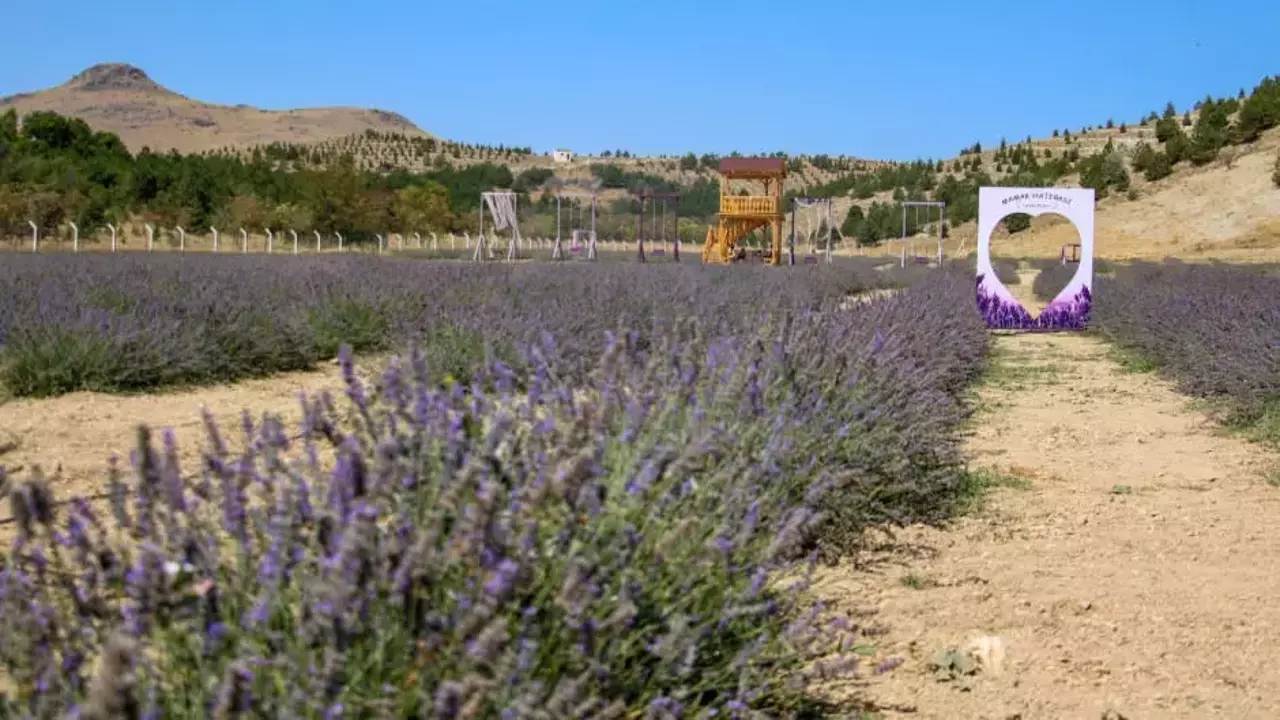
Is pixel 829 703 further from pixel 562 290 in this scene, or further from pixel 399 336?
pixel 562 290

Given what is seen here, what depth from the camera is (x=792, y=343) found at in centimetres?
599

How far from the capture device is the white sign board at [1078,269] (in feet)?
57.5

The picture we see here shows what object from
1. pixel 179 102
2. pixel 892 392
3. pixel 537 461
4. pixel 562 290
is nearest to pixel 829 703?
pixel 537 461

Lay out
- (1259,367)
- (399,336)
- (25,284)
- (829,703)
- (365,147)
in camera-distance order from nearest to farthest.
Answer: (829,703), (1259,367), (399,336), (25,284), (365,147)

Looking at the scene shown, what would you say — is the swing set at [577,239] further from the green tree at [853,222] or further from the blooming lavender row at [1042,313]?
the blooming lavender row at [1042,313]

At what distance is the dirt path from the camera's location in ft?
13.4

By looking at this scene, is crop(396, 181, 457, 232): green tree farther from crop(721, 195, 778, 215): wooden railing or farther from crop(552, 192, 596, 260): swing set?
crop(721, 195, 778, 215): wooden railing

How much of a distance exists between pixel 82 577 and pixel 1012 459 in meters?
6.60

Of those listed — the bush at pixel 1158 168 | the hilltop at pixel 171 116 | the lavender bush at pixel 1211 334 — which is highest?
the hilltop at pixel 171 116

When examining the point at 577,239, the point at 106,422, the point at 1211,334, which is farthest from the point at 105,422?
the point at 577,239

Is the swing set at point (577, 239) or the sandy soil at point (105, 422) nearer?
the sandy soil at point (105, 422)

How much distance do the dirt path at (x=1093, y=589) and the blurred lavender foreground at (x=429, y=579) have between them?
2.24 ft

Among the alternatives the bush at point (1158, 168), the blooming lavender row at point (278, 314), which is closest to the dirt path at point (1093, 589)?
the blooming lavender row at point (278, 314)

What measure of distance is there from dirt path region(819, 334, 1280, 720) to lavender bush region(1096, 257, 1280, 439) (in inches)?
34.9
